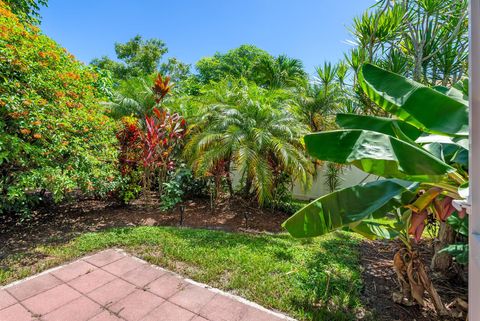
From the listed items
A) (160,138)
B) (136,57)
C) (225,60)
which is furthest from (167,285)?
(136,57)

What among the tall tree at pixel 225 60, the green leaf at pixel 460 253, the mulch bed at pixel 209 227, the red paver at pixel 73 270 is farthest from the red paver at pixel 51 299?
the tall tree at pixel 225 60

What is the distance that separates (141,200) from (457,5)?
350 inches

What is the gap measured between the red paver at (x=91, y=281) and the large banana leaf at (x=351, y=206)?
238 cm

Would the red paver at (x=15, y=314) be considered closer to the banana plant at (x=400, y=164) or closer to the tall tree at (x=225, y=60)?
the banana plant at (x=400, y=164)

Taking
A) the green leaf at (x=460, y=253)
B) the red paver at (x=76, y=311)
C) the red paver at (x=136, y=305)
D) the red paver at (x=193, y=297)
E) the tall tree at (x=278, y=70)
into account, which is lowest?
the red paver at (x=193, y=297)

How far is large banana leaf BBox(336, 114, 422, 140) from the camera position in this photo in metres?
2.57

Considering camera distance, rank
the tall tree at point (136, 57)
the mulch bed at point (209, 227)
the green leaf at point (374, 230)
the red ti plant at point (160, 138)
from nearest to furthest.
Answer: the green leaf at point (374, 230) → the mulch bed at point (209, 227) → the red ti plant at point (160, 138) → the tall tree at point (136, 57)

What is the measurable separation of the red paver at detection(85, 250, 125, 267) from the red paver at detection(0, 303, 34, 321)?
37.0 inches

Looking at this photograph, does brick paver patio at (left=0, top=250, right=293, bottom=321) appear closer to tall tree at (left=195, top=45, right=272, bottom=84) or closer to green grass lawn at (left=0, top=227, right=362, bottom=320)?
green grass lawn at (left=0, top=227, right=362, bottom=320)

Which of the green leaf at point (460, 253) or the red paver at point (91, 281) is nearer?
the green leaf at point (460, 253)

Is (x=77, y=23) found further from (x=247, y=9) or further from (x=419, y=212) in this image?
(x=419, y=212)

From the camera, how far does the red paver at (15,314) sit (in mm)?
2346

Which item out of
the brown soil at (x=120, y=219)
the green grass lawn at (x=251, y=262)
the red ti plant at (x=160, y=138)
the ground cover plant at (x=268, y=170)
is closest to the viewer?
the ground cover plant at (x=268, y=170)

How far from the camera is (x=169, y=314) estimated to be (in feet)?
8.07
